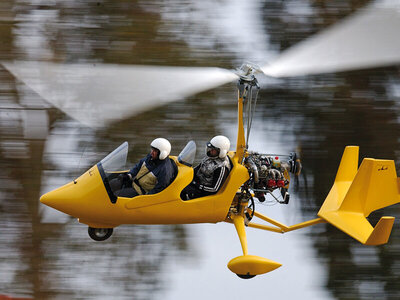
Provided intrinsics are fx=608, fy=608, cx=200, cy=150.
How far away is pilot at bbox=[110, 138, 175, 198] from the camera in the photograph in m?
5.94

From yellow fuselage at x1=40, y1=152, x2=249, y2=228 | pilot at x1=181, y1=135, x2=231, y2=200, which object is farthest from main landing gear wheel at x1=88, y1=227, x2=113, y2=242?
pilot at x1=181, y1=135, x2=231, y2=200

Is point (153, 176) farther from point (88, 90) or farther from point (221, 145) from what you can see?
point (88, 90)

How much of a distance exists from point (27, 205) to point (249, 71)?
7.06 metres

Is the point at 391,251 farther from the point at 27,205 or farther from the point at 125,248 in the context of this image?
the point at 27,205

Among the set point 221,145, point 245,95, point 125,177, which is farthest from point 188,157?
point 245,95

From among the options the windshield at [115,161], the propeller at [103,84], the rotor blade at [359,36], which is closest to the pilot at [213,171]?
the windshield at [115,161]

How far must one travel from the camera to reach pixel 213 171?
614cm

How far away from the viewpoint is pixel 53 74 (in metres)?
10.8

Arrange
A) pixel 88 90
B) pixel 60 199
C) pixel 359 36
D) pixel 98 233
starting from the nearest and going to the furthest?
pixel 60 199 → pixel 98 233 → pixel 359 36 → pixel 88 90

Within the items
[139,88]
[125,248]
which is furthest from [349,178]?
[125,248]

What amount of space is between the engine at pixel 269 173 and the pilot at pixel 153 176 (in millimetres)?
893

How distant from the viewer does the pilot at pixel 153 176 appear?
594 cm

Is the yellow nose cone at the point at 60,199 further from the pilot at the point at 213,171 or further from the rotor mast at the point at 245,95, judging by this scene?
the rotor mast at the point at 245,95

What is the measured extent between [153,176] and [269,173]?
1.27 m
